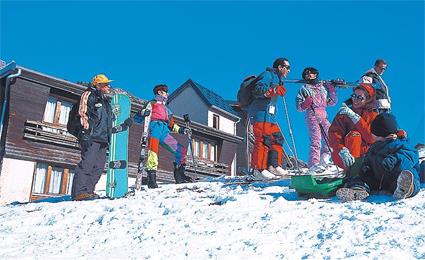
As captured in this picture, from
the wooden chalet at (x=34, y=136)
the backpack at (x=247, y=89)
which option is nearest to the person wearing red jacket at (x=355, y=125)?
the backpack at (x=247, y=89)

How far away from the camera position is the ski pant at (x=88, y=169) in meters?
6.24

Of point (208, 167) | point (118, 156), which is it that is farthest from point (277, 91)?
point (208, 167)

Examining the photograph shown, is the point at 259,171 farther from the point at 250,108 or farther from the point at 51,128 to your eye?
the point at 51,128

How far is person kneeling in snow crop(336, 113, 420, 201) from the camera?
403cm

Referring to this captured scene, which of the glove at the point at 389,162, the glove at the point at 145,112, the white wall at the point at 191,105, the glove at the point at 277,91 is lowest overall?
the glove at the point at 389,162

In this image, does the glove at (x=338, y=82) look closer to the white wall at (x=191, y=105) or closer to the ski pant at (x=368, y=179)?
the ski pant at (x=368, y=179)

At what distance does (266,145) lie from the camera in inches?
258

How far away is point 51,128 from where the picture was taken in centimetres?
1589

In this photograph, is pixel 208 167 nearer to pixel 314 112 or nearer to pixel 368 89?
pixel 314 112

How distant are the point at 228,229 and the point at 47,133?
13.7 metres

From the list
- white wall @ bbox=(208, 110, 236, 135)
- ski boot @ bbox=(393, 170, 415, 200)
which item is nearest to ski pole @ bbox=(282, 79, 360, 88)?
ski boot @ bbox=(393, 170, 415, 200)

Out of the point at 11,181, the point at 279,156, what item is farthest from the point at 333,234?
the point at 11,181

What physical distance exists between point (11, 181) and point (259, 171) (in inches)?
437

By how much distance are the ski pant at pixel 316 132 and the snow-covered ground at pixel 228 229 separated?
87.8 inches
